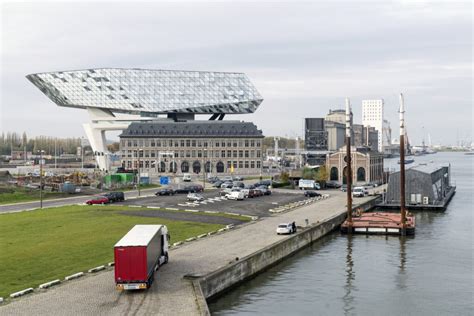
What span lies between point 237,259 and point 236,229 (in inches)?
532

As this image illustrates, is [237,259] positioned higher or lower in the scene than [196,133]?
lower

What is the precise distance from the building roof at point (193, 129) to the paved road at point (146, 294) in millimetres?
112115

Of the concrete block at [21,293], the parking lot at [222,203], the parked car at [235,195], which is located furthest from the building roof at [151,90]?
the concrete block at [21,293]

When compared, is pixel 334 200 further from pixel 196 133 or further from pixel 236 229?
pixel 196 133

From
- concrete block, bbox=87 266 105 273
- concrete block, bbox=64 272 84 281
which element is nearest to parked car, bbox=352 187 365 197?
concrete block, bbox=87 266 105 273

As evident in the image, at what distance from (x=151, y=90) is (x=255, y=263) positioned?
418 ft

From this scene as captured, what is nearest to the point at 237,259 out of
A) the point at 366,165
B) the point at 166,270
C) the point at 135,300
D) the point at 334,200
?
the point at 166,270

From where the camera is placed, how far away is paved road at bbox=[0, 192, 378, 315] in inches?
982

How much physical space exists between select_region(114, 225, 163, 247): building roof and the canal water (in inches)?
191

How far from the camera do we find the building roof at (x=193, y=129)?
15250 centimetres

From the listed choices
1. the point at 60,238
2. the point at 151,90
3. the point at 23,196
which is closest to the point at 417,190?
the point at 23,196

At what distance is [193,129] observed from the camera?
154125 mm

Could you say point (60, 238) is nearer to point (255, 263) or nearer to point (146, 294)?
point (255, 263)

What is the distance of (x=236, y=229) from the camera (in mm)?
49344
